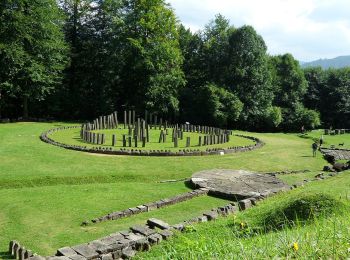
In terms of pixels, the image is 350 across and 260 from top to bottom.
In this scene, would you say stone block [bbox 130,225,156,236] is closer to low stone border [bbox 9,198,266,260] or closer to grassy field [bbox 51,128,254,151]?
low stone border [bbox 9,198,266,260]

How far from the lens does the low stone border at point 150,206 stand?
1346 cm

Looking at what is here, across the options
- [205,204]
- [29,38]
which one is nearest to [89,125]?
[29,38]

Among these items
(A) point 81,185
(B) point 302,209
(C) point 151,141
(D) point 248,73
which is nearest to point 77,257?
(B) point 302,209

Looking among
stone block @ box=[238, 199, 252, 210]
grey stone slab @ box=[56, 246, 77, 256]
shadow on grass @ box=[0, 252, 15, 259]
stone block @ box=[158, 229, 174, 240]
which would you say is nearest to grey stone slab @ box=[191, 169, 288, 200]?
stone block @ box=[238, 199, 252, 210]

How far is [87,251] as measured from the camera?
9.22 meters

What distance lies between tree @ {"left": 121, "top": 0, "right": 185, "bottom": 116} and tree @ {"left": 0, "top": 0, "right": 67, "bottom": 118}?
8288 mm

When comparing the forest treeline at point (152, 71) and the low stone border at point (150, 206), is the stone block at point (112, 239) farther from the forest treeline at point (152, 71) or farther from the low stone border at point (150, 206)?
the forest treeline at point (152, 71)

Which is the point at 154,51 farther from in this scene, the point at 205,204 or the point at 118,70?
the point at 205,204


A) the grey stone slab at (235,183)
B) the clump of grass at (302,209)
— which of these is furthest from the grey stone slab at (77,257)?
the grey stone slab at (235,183)

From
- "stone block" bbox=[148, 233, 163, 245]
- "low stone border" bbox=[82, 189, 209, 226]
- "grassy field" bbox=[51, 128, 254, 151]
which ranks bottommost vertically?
"low stone border" bbox=[82, 189, 209, 226]

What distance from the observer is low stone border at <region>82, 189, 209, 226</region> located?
13461 mm

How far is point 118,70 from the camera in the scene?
48531mm

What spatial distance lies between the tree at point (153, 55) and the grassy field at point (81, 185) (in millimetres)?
17785

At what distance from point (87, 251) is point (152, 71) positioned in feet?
124
